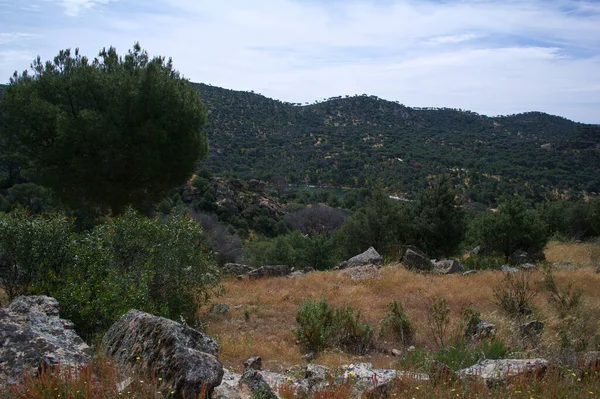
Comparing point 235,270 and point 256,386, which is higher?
point 256,386

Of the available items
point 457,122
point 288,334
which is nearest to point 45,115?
point 288,334

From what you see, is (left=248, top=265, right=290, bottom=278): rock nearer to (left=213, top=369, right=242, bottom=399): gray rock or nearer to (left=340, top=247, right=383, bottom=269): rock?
(left=340, top=247, right=383, bottom=269): rock

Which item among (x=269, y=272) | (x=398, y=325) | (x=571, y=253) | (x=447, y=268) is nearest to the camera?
(x=398, y=325)

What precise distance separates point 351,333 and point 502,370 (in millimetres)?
3405

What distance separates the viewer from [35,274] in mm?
6371

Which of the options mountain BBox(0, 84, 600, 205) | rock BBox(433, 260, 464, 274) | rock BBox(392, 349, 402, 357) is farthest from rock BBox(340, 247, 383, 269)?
mountain BBox(0, 84, 600, 205)

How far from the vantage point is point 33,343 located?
13.0 feet

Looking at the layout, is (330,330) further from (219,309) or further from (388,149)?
(388,149)

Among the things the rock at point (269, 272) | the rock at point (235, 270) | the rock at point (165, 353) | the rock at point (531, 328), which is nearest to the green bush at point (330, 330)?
the rock at point (531, 328)

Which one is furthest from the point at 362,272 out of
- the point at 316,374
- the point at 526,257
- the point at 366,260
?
the point at 526,257

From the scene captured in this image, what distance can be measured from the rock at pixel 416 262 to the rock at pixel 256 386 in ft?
33.2

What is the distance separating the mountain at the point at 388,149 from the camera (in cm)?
5755

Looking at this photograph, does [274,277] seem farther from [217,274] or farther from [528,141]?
[528,141]

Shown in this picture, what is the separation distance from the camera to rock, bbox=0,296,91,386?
12.1 ft
